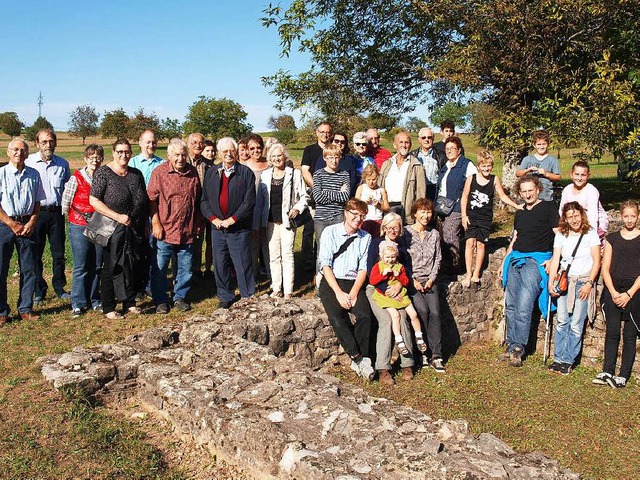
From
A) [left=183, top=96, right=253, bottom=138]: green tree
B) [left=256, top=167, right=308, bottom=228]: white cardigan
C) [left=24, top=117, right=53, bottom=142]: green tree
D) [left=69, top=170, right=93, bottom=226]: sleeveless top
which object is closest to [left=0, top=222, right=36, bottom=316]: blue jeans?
[left=69, top=170, right=93, bottom=226]: sleeveless top

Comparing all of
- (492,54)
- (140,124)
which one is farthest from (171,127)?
(492,54)

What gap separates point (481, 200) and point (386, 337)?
109 inches

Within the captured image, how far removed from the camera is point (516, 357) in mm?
8000

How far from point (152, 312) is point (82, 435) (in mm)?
3439

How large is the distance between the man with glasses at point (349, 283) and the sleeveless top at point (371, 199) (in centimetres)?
83

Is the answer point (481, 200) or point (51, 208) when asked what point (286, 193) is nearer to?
point (481, 200)

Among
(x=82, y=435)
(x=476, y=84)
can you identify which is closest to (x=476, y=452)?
(x=82, y=435)

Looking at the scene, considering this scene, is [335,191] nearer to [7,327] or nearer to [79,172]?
[79,172]

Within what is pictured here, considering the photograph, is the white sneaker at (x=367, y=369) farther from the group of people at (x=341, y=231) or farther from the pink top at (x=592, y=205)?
the pink top at (x=592, y=205)

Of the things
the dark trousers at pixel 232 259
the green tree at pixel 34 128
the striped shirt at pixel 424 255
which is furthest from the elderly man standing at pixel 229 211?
the green tree at pixel 34 128

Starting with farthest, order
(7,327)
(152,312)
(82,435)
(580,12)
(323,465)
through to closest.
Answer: (580,12)
(152,312)
(7,327)
(82,435)
(323,465)

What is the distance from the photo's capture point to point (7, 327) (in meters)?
8.13

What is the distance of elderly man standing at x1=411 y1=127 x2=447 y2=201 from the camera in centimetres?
924

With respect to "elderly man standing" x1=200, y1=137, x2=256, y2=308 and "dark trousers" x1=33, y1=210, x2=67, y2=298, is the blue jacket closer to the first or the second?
"elderly man standing" x1=200, y1=137, x2=256, y2=308
